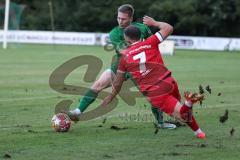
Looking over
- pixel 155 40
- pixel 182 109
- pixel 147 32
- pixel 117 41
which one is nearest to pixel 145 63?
pixel 155 40

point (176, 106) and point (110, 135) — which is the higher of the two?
point (176, 106)

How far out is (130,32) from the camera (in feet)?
31.4

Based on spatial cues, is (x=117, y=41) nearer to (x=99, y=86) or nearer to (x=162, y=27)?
(x=99, y=86)

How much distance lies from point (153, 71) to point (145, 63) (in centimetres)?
18

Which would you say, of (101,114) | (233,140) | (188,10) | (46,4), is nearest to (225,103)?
(101,114)

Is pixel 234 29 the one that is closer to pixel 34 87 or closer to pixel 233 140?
pixel 34 87

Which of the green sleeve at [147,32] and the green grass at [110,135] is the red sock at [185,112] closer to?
the green grass at [110,135]

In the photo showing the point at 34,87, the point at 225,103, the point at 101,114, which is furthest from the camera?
the point at 34,87

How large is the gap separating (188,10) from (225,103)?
178 feet

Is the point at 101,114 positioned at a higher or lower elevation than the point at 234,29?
higher

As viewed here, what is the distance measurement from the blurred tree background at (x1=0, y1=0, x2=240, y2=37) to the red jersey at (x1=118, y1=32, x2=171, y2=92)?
5743cm

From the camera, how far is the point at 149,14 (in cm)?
6988

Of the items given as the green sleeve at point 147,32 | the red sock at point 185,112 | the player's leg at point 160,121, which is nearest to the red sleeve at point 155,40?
the red sock at point 185,112

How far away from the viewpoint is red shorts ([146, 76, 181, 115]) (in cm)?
955
